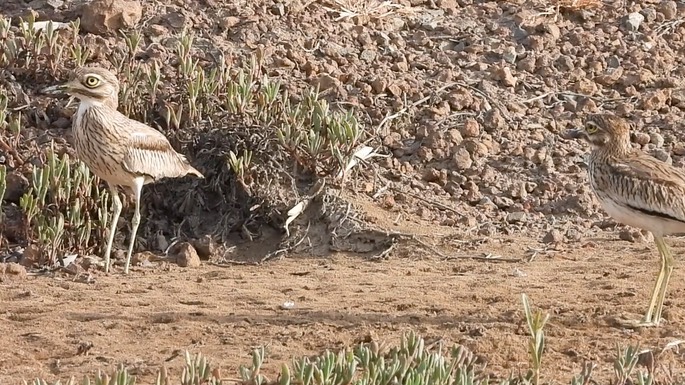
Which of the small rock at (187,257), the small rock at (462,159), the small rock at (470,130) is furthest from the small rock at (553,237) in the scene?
the small rock at (187,257)

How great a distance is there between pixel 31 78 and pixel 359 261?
332 centimetres

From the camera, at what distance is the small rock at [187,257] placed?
27.9 feet

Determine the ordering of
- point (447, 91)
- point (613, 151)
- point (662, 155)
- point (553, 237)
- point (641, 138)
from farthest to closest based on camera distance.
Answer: point (447, 91) → point (641, 138) → point (662, 155) → point (553, 237) → point (613, 151)

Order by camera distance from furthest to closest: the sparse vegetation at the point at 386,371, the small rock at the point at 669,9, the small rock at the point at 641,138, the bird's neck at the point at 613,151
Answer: the small rock at the point at 669,9
the small rock at the point at 641,138
the bird's neck at the point at 613,151
the sparse vegetation at the point at 386,371

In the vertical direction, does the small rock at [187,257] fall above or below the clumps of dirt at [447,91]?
below

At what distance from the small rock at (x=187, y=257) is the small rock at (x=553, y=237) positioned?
2.38 m

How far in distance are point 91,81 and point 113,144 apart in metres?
0.50

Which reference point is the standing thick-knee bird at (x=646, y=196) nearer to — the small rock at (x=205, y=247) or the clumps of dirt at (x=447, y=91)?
the clumps of dirt at (x=447, y=91)

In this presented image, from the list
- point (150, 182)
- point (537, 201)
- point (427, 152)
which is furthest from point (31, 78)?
point (537, 201)

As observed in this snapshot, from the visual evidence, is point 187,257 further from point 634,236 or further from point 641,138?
point 641,138

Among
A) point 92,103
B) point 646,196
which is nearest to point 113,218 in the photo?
point 92,103

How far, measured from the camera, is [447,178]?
31.3ft

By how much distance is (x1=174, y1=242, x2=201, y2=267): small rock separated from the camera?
27.9 feet

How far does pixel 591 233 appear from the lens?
8938 millimetres
